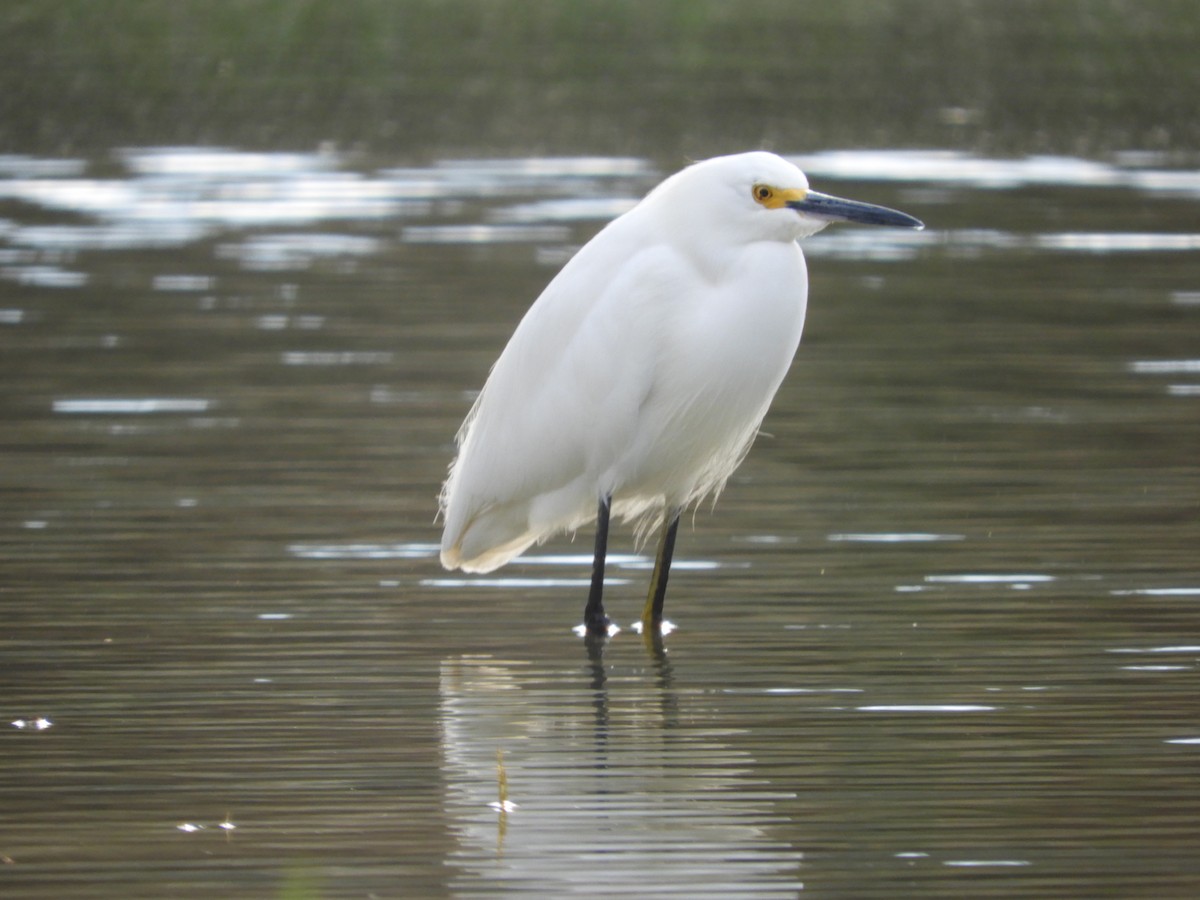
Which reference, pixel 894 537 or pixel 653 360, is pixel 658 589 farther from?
pixel 894 537

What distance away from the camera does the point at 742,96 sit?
72.2 feet

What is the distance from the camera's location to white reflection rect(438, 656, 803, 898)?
14.3 feet

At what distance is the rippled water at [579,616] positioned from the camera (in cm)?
456

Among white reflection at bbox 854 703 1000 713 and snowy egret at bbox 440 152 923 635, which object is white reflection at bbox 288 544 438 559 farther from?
white reflection at bbox 854 703 1000 713

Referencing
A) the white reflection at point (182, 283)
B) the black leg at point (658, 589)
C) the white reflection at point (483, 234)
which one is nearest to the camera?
the black leg at point (658, 589)

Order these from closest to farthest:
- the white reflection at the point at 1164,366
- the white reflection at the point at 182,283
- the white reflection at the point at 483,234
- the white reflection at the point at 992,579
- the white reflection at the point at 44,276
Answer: the white reflection at the point at 992,579, the white reflection at the point at 1164,366, the white reflection at the point at 182,283, the white reflection at the point at 44,276, the white reflection at the point at 483,234

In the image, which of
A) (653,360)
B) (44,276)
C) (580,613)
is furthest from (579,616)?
(44,276)

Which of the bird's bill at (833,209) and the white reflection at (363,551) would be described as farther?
the white reflection at (363,551)

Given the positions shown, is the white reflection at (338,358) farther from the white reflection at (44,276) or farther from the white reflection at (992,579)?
the white reflection at (992,579)

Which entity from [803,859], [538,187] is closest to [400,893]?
[803,859]

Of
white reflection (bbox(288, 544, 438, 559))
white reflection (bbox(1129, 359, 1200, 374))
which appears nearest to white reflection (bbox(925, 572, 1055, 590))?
white reflection (bbox(288, 544, 438, 559))

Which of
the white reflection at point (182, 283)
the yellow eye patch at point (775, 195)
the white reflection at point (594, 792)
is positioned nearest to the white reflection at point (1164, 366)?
the yellow eye patch at point (775, 195)

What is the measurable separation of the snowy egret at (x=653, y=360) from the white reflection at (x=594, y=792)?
611 millimetres

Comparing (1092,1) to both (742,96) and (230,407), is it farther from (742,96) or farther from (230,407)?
(230,407)
